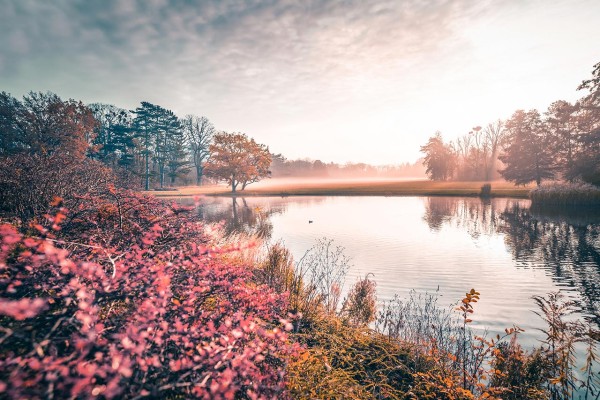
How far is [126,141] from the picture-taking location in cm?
6059

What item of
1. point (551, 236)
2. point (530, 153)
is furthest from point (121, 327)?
point (530, 153)

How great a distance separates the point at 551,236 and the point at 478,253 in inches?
279

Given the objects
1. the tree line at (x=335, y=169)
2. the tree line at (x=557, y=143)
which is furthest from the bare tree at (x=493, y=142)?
the tree line at (x=335, y=169)

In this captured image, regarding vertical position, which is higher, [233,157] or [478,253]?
[233,157]

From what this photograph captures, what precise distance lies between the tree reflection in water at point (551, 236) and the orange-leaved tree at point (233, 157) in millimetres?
35960

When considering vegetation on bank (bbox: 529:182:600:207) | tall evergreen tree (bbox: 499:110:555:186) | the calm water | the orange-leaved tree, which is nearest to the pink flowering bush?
the calm water

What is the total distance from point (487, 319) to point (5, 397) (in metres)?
10.2

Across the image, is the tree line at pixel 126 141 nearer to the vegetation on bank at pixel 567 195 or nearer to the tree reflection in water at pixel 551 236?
the tree reflection in water at pixel 551 236

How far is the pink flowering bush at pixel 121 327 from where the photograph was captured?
2.01 m

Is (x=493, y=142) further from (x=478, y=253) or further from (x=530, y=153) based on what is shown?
(x=478, y=253)

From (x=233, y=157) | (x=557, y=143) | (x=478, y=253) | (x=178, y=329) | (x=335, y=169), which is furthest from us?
(x=335, y=169)

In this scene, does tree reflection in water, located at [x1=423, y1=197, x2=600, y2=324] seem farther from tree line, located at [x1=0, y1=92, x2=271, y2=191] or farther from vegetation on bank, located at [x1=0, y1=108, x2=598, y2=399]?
tree line, located at [x1=0, y1=92, x2=271, y2=191]

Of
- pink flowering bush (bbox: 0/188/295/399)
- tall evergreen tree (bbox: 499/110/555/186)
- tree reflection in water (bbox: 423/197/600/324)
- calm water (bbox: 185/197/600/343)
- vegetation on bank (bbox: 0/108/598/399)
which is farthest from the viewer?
tall evergreen tree (bbox: 499/110/555/186)

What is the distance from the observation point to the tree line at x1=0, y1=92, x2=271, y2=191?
33206 millimetres
